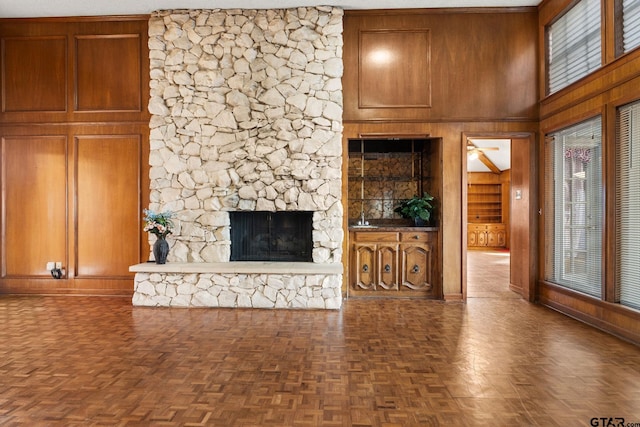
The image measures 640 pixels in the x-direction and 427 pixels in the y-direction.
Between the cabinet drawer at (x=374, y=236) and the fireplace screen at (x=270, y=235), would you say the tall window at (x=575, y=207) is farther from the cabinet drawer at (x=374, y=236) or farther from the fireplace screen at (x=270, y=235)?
the fireplace screen at (x=270, y=235)

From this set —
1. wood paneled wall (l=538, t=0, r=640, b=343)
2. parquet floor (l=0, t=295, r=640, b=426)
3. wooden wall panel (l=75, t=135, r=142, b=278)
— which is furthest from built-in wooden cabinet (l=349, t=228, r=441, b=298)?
wooden wall panel (l=75, t=135, r=142, b=278)

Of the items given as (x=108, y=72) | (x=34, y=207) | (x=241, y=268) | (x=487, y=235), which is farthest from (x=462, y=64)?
(x=487, y=235)

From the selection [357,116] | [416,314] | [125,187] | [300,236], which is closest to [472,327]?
[416,314]

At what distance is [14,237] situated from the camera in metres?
5.78

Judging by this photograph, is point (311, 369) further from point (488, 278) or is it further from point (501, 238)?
point (501, 238)

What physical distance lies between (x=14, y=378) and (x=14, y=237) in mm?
3782

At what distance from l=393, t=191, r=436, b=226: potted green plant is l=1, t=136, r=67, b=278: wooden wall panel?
4844 millimetres

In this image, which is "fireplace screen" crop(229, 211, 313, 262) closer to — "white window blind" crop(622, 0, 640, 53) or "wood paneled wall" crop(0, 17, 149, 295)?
"wood paneled wall" crop(0, 17, 149, 295)

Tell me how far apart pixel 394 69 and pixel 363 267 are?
272 cm

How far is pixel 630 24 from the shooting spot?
12.3 feet

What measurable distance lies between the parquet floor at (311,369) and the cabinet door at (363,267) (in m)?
0.80

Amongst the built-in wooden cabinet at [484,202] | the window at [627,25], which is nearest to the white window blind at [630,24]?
the window at [627,25]

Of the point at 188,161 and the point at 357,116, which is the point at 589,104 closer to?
the point at 357,116

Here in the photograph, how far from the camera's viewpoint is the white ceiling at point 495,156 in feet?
34.2
